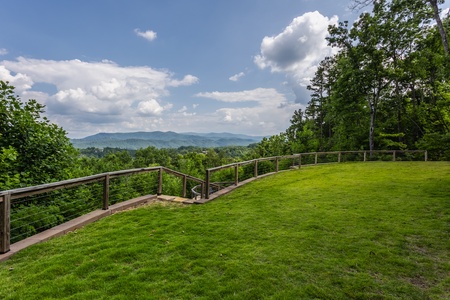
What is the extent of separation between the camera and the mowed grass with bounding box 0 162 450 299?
270 cm

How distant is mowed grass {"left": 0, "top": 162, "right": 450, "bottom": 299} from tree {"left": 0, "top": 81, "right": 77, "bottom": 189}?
8.59 feet

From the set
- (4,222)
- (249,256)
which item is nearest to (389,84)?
(249,256)

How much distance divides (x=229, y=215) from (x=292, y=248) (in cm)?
206

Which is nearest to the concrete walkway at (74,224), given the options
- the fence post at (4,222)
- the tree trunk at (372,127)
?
the fence post at (4,222)

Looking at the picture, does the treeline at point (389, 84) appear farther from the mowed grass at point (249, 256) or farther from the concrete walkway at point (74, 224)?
the concrete walkway at point (74, 224)

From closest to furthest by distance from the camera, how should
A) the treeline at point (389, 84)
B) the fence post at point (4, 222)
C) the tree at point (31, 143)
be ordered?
the fence post at point (4, 222) → the tree at point (31, 143) → the treeline at point (389, 84)

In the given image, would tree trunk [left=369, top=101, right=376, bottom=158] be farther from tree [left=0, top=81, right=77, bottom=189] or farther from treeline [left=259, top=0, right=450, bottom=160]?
tree [left=0, top=81, right=77, bottom=189]

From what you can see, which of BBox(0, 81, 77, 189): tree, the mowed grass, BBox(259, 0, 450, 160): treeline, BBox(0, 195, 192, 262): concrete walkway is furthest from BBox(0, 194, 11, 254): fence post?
BBox(259, 0, 450, 160): treeline

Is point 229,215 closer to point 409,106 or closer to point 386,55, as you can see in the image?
point 386,55

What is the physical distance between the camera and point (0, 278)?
2928 mm

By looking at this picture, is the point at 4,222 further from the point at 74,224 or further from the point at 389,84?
the point at 389,84

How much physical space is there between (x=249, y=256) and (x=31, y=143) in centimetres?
629

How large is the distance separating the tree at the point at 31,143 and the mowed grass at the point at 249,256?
2.62 metres

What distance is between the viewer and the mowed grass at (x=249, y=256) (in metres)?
2.70
